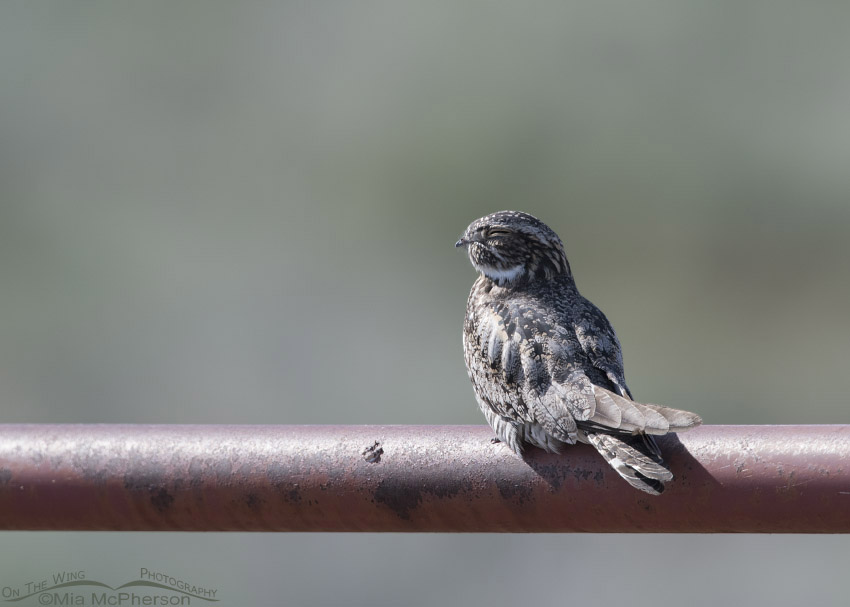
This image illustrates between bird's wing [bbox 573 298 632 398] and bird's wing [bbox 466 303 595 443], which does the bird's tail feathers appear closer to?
bird's wing [bbox 466 303 595 443]

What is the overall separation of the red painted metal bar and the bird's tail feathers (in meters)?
0.03

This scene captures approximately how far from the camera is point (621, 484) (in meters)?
2.37

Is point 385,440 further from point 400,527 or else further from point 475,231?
point 475,231

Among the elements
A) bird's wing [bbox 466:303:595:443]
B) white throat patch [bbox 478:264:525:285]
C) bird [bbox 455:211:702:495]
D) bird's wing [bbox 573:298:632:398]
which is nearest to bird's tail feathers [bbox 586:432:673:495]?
bird [bbox 455:211:702:495]

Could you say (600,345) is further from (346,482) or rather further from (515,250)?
(346,482)

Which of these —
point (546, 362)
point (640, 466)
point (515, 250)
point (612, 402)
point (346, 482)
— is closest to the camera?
point (640, 466)

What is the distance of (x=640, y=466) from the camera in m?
2.33

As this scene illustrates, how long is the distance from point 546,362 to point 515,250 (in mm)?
928

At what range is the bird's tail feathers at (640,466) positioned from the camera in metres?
2.31

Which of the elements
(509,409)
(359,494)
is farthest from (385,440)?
(509,409)

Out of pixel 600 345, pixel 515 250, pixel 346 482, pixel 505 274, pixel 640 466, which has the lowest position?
pixel 346 482

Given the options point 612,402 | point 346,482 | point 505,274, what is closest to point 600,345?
point 612,402

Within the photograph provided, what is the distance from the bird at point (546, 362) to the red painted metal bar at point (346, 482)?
0.08 meters

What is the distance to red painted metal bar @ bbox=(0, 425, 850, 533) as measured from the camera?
7.75 ft
